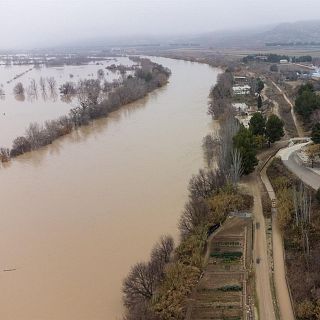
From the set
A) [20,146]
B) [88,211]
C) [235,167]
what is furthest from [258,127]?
[20,146]

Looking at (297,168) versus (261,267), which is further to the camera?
(297,168)

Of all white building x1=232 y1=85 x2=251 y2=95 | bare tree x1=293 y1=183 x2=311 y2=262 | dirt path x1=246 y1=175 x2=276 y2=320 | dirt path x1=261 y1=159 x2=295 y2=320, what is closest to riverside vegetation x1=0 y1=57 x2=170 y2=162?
white building x1=232 y1=85 x2=251 y2=95

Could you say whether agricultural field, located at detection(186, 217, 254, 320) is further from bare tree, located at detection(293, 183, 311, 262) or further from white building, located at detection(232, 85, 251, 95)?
white building, located at detection(232, 85, 251, 95)

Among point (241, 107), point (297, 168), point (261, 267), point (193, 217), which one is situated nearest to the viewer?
point (261, 267)

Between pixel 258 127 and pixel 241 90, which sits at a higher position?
pixel 241 90

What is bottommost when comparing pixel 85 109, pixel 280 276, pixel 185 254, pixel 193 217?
pixel 280 276

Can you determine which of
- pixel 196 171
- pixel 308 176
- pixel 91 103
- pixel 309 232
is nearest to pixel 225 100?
pixel 91 103

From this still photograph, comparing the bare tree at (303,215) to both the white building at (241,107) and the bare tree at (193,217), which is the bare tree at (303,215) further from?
the white building at (241,107)

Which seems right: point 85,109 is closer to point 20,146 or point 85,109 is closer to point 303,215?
point 20,146
